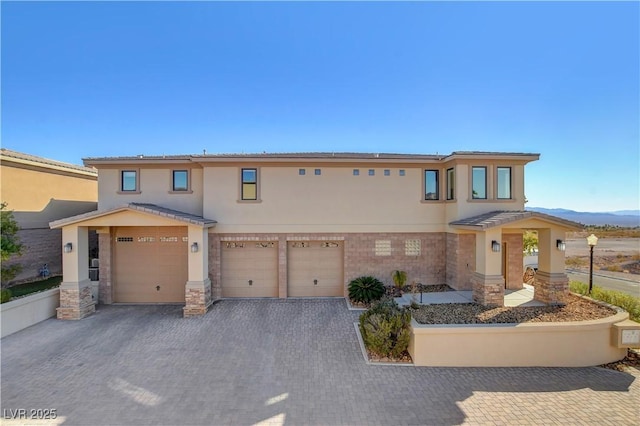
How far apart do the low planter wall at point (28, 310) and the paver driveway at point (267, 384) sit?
0.56 meters

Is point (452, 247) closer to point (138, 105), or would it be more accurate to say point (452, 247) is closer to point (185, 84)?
point (185, 84)

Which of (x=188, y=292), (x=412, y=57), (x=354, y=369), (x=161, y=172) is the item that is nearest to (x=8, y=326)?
(x=188, y=292)

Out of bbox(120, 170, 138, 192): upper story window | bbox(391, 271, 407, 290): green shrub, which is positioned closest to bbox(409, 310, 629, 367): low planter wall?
bbox(391, 271, 407, 290): green shrub

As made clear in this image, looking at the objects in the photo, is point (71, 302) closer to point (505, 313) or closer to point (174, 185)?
point (174, 185)

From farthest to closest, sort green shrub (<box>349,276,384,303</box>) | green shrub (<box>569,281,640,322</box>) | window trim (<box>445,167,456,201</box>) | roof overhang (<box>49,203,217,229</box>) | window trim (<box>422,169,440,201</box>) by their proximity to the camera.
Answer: window trim (<box>422,169,440,201</box>)
window trim (<box>445,167,456,201</box>)
green shrub (<box>349,276,384,303</box>)
roof overhang (<box>49,203,217,229</box>)
green shrub (<box>569,281,640,322</box>)

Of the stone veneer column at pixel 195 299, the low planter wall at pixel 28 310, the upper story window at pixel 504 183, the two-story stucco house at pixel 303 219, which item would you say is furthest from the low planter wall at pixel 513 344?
the low planter wall at pixel 28 310

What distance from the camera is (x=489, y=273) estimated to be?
1005 centimetres

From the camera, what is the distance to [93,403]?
19.0 ft

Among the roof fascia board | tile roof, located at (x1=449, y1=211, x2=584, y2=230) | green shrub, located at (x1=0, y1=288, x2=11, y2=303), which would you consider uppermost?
the roof fascia board

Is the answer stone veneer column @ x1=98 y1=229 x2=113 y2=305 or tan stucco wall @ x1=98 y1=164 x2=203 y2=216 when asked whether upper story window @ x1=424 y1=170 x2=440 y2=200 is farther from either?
stone veneer column @ x1=98 y1=229 x2=113 y2=305

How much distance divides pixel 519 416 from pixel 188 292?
10.5 metres

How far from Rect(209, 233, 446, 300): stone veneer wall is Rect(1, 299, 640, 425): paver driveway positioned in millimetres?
3403

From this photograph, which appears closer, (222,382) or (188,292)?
(222,382)

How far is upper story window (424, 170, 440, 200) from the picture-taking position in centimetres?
1304
